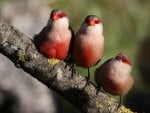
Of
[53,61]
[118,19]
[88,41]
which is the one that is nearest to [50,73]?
[53,61]

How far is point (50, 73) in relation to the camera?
105 inches

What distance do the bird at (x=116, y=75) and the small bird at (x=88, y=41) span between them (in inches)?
3.0

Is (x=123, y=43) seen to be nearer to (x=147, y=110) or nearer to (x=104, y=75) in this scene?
(x=147, y=110)

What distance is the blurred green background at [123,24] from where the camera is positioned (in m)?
7.20

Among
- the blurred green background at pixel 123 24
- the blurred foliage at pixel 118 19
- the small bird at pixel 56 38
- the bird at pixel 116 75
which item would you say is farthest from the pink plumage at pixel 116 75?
the blurred foliage at pixel 118 19

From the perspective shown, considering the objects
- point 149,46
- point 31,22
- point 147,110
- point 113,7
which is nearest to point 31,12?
point 31,22

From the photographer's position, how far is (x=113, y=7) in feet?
24.8

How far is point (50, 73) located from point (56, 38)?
15 cm

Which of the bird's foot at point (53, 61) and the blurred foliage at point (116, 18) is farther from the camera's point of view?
the blurred foliage at point (116, 18)

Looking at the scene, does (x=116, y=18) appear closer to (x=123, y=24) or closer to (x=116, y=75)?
(x=123, y=24)

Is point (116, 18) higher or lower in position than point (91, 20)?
lower

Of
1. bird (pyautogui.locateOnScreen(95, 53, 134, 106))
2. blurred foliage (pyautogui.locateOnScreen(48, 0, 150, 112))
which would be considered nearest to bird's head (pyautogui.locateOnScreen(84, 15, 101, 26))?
bird (pyautogui.locateOnScreen(95, 53, 134, 106))

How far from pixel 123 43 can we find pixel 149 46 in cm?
155

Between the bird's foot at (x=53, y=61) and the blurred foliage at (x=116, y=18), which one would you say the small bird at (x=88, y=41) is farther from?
the blurred foliage at (x=116, y=18)
